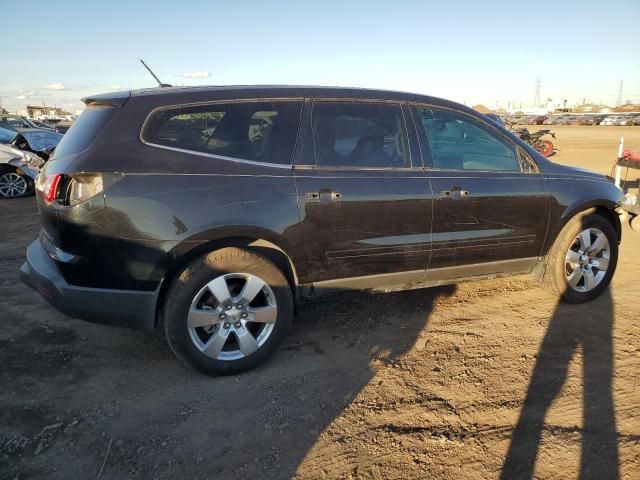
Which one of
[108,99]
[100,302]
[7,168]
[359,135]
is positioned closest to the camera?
[100,302]

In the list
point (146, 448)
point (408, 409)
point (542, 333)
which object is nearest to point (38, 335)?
point (146, 448)

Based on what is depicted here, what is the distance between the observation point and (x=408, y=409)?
2.75 metres

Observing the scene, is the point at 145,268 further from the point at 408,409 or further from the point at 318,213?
the point at 408,409

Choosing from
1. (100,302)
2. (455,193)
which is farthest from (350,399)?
(455,193)

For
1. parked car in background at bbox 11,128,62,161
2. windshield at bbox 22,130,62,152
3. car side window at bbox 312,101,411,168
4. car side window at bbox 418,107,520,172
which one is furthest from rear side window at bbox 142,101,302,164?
windshield at bbox 22,130,62,152

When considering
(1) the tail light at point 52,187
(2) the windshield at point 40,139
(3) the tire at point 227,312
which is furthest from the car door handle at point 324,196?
(2) the windshield at point 40,139

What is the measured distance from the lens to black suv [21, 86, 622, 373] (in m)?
2.77

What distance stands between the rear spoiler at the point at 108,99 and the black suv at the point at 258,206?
0.02 metres

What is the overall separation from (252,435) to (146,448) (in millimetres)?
544

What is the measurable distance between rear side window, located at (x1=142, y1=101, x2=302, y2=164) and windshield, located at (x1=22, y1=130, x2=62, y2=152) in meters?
9.84

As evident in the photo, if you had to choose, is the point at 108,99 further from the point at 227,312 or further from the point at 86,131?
the point at 227,312

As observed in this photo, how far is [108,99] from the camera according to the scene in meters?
2.94

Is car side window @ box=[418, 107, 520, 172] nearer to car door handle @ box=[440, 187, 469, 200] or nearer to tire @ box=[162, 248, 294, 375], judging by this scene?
car door handle @ box=[440, 187, 469, 200]

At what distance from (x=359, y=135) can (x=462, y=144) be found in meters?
0.98
